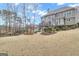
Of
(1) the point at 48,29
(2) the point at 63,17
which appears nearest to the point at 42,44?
(1) the point at 48,29

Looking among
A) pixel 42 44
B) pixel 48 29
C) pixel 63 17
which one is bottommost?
pixel 42 44

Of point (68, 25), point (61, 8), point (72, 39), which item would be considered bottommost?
point (72, 39)

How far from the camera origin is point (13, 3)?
2.03 meters

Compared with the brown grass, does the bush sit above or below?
above

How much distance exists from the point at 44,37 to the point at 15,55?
344 millimetres

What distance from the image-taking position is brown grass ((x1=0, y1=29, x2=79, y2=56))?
2020 mm

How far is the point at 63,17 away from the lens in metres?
2.06

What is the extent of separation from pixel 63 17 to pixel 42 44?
0.35 meters

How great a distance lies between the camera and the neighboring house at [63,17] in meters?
2.04

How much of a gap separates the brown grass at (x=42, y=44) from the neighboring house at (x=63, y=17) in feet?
0.33

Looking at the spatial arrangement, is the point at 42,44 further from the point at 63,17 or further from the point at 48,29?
the point at 63,17

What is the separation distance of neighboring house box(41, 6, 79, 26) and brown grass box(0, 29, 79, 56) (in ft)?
0.33

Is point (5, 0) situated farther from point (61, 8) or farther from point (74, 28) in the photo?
point (74, 28)

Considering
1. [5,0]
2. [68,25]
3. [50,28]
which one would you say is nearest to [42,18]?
[50,28]
